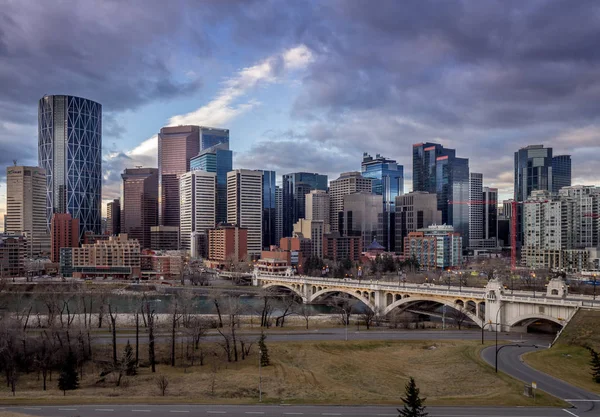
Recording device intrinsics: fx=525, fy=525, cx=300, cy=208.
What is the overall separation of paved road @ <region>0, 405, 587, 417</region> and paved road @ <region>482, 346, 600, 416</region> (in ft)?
8.25

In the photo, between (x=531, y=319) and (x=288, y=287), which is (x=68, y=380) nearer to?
(x=531, y=319)

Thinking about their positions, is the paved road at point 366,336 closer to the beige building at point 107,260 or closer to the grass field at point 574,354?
the grass field at point 574,354

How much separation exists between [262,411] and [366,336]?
33342 mm

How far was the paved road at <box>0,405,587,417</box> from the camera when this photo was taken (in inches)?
1469

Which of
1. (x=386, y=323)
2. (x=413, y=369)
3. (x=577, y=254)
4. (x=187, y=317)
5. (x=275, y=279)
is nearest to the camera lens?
(x=413, y=369)

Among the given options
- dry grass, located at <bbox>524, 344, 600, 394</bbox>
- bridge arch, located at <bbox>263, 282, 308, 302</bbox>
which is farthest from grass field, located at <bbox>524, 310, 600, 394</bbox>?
bridge arch, located at <bbox>263, 282, 308, 302</bbox>

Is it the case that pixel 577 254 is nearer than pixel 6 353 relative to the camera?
No

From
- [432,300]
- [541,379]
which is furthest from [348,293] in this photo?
[541,379]

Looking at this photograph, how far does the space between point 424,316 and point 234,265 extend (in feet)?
342

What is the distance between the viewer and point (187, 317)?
79.4m

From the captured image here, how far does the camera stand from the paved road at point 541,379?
129ft

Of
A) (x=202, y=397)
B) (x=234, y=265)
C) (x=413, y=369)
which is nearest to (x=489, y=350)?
(x=413, y=369)

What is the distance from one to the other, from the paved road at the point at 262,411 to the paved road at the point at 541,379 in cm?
251

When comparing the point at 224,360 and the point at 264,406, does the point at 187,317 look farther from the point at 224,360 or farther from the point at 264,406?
the point at 264,406
